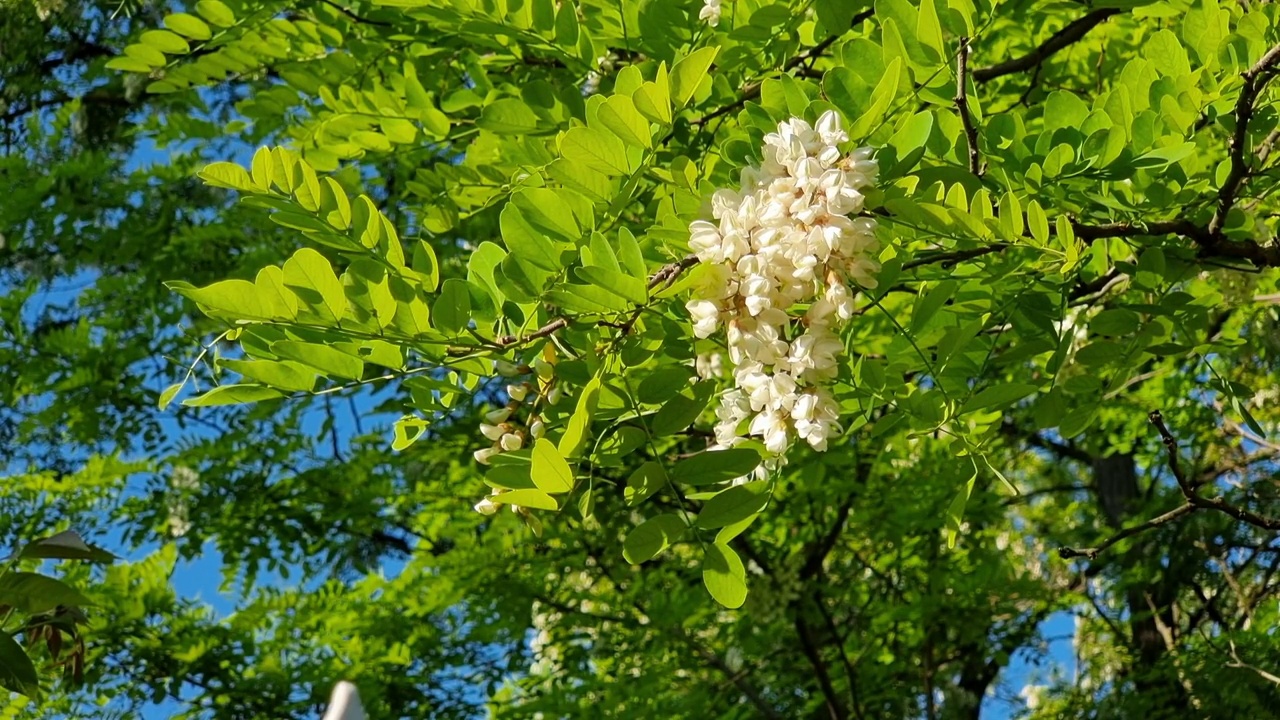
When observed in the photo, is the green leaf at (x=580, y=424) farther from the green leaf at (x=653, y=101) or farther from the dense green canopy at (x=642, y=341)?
the green leaf at (x=653, y=101)

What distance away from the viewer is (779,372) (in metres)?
1.13

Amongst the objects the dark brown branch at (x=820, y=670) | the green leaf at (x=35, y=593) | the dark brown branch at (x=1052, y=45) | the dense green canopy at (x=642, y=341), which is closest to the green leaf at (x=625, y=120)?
the dense green canopy at (x=642, y=341)

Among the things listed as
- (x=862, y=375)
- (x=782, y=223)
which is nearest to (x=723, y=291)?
(x=782, y=223)

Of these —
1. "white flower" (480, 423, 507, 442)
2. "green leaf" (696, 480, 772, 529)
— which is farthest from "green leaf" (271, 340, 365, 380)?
"green leaf" (696, 480, 772, 529)

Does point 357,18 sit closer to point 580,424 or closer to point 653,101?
point 653,101

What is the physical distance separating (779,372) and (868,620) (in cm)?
375

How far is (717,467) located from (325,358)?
388 millimetres

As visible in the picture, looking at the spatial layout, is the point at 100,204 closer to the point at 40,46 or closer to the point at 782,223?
the point at 40,46

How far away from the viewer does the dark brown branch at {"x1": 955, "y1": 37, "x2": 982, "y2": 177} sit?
124 cm

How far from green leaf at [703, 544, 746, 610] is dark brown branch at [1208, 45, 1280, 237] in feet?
2.18

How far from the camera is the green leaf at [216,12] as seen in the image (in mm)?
2336

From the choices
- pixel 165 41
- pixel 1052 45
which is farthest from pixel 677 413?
pixel 165 41

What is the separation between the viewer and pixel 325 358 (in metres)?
1.20

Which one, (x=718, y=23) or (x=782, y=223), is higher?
(x=718, y=23)
